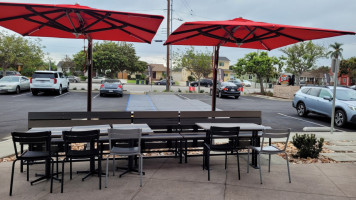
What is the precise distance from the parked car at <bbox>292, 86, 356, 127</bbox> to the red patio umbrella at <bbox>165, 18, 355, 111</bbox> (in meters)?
5.31

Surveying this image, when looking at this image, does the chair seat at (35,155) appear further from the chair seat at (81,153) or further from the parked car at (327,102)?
the parked car at (327,102)

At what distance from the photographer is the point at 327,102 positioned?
12203 millimetres

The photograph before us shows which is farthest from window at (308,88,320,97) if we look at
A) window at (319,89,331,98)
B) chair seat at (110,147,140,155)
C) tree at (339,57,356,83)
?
tree at (339,57,356,83)

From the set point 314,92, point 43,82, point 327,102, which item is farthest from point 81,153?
point 43,82

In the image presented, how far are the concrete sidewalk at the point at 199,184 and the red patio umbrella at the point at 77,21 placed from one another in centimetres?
259

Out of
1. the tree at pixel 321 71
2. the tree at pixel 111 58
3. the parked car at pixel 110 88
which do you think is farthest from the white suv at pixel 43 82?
the tree at pixel 321 71

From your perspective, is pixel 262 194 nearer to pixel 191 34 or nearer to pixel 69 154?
pixel 69 154

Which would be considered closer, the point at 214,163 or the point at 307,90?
the point at 214,163

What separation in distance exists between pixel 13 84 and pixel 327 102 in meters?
22.1

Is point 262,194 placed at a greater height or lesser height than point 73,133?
lesser

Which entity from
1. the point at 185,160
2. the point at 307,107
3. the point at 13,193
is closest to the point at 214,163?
the point at 185,160

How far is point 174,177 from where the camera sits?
17.0 ft

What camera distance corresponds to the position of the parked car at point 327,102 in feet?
36.6

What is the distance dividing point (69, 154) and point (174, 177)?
1830 millimetres
